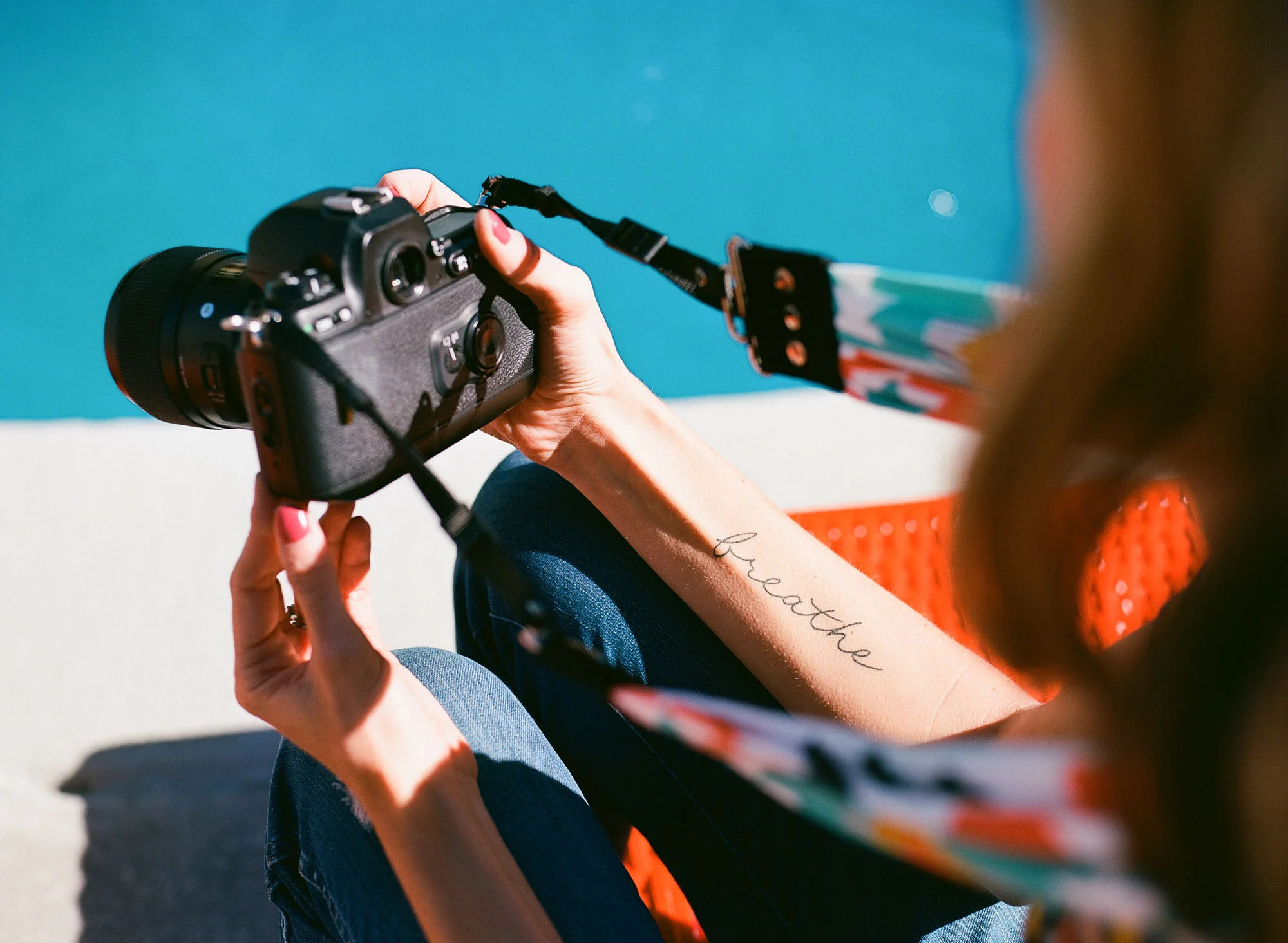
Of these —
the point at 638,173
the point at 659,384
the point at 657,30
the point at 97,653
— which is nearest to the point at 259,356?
the point at 97,653

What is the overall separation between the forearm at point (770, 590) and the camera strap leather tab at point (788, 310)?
10 cm

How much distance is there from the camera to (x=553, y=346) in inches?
20.2

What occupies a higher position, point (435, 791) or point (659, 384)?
point (435, 791)

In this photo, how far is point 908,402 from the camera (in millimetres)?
393

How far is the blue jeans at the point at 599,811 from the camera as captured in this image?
43cm

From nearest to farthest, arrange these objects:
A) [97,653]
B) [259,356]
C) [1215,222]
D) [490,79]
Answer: [1215,222], [259,356], [97,653], [490,79]

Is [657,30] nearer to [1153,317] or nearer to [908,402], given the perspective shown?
[908,402]

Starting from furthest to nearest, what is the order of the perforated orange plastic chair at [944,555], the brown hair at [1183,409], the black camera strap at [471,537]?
the perforated orange plastic chair at [944,555], the black camera strap at [471,537], the brown hair at [1183,409]

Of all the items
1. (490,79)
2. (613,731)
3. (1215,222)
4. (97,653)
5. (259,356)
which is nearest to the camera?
(1215,222)

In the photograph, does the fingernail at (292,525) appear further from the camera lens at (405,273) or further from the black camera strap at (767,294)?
the black camera strap at (767,294)

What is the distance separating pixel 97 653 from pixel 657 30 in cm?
141

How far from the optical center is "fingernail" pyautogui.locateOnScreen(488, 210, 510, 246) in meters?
0.46

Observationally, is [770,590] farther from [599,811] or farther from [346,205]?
[346,205]

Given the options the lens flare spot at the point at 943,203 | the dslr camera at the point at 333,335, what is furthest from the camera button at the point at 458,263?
the lens flare spot at the point at 943,203
